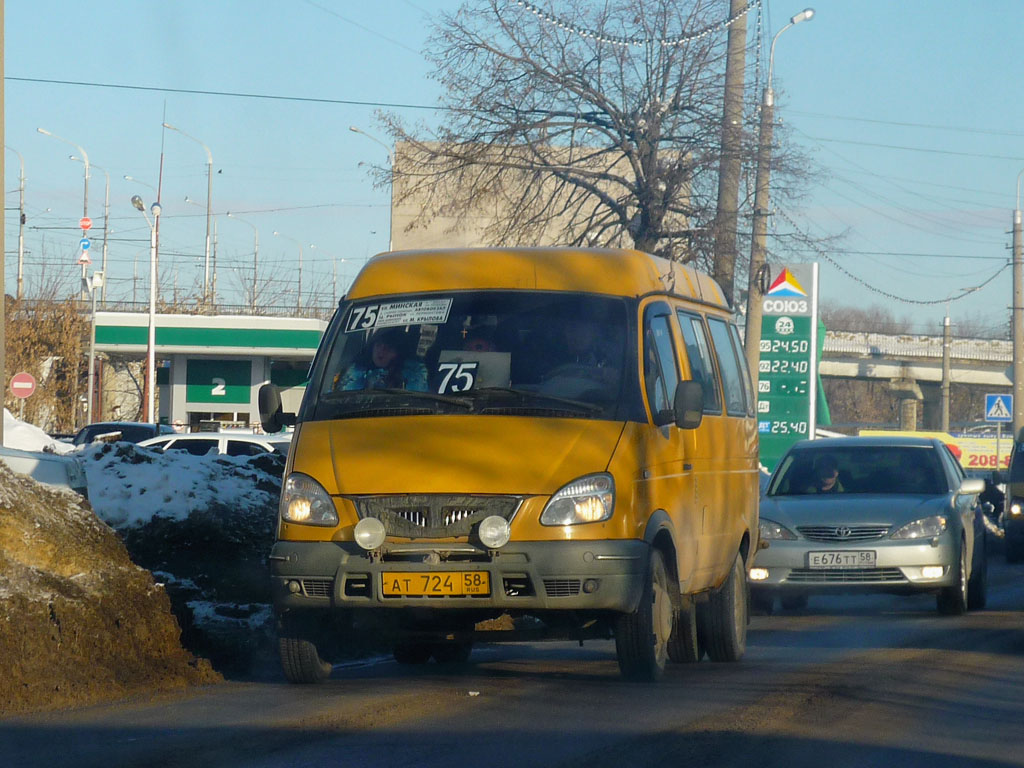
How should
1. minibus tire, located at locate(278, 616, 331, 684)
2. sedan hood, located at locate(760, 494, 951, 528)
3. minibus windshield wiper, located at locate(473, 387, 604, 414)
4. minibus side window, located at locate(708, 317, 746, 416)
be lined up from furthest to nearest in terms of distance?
sedan hood, located at locate(760, 494, 951, 528), minibus side window, located at locate(708, 317, 746, 416), minibus tire, located at locate(278, 616, 331, 684), minibus windshield wiper, located at locate(473, 387, 604, 414)

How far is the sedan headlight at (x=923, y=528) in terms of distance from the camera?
1245 cm

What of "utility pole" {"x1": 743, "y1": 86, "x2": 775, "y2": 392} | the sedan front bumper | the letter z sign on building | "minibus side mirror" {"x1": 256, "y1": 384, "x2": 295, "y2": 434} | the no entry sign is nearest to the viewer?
"minibus side mirror" {"x1": 256, "y1": 384, "x2": 295, "y2": 434}

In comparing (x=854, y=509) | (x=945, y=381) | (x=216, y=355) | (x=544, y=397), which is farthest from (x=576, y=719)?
(x=945, y=381)

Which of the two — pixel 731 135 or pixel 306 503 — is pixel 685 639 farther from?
pixel 731 135

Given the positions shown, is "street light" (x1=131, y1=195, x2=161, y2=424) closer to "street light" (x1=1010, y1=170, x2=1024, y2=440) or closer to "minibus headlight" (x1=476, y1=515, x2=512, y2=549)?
"street light" (x1=1010, y1=170, x2=1024, y2=440)

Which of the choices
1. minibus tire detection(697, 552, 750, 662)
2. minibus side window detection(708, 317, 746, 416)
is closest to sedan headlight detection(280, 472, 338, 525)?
minibus tire detection(697, 552, 750, 662)

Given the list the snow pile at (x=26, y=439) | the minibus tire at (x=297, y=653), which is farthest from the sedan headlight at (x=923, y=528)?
the snow pile at (x=26, y=439)

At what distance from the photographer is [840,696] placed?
7.57 meters

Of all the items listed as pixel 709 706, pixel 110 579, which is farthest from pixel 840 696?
pixel 110 579

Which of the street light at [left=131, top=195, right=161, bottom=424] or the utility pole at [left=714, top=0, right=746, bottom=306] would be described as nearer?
the utility pole at [left=714, top=0, right=746, bottom=306]

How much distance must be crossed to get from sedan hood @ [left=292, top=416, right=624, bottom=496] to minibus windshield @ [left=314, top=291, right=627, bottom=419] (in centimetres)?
14

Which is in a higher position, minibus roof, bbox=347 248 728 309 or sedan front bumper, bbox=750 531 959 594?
minibus roof, bbox=347 248 728 309

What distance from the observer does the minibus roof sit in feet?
27.0

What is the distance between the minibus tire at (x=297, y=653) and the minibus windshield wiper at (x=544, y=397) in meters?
1.61
